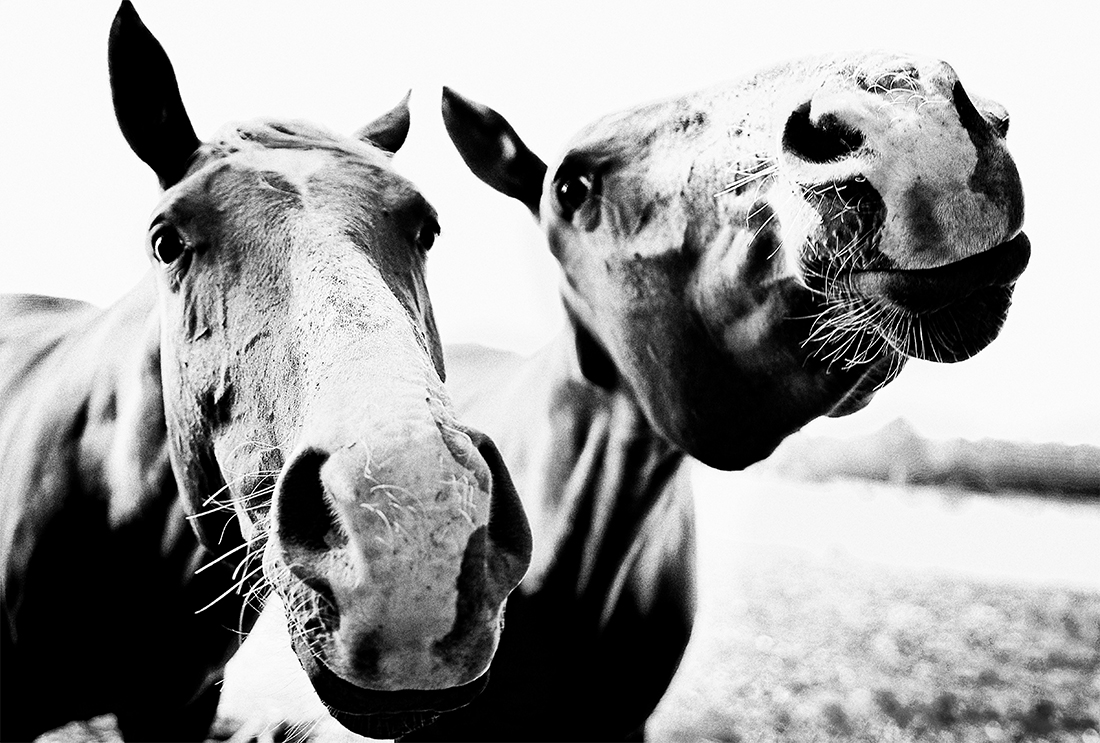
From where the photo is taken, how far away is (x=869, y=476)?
3.46 meters

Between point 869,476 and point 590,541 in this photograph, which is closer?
point 590,541

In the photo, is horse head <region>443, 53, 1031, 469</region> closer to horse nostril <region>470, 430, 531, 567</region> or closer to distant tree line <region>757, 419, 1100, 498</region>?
horse nostril <region>470, 430, 531, 567</region>

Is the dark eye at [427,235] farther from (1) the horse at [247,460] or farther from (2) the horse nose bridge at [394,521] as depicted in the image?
(2) the horse nose bridge at [394,521]

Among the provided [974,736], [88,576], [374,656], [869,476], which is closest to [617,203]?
[374,656]

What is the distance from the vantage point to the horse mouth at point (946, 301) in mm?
791

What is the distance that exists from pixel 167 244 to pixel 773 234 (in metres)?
0.68

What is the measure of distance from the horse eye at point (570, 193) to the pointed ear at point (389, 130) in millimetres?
272

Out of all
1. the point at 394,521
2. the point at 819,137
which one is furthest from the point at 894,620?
the point at 394,521

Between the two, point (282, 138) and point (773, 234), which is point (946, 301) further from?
point (282, 138)

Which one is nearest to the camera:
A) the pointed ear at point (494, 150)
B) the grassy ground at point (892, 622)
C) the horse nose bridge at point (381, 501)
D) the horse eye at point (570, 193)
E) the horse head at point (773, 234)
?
the horse nose bridge at point (381, 501)

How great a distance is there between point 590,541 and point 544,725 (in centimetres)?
30

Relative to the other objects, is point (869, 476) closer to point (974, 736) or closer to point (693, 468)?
point (974, 736)

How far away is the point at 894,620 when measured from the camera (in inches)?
136

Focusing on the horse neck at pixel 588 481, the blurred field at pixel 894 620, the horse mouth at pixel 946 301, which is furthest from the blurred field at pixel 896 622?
the horse mouth at pixel 946 301
